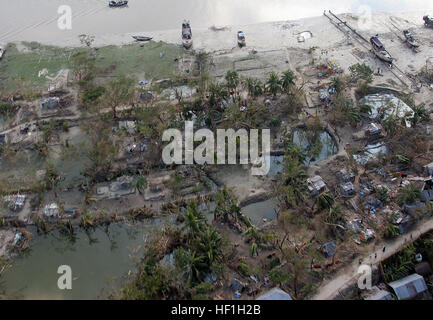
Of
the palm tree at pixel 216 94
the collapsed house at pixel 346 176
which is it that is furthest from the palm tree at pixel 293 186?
the palm tree at pixel 216 94

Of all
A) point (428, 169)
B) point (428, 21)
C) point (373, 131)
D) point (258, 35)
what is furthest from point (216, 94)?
point (428, 21)

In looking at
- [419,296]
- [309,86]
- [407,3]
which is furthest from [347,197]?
[407,3]

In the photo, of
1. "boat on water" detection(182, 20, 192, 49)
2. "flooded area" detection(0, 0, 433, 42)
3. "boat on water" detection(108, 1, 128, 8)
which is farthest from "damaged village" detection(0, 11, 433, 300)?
A: "boat on water" detection(108, 1, 128, 8)

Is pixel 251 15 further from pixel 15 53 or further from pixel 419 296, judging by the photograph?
pixel 419 296

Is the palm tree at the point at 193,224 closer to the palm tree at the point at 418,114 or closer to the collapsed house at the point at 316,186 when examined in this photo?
the collapsed house at the point at 316,186

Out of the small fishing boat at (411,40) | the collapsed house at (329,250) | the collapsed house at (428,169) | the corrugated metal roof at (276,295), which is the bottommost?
the collapsed house at (329,250)

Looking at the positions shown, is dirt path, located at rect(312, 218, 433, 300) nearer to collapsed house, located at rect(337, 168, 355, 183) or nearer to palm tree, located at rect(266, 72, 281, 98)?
collapsed house, located at rect(337, 168, 355, 183)
